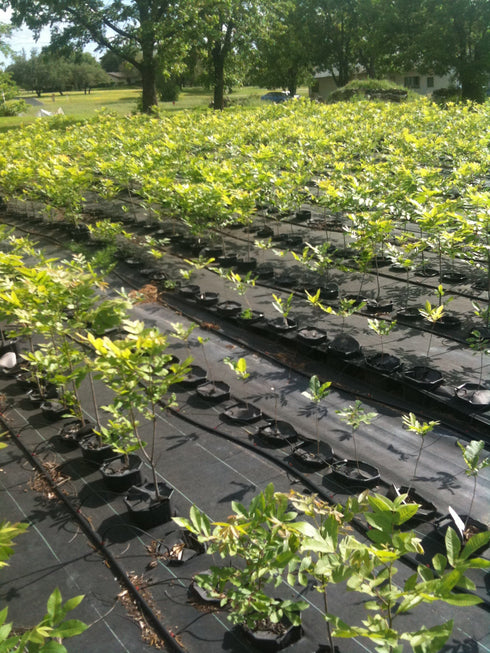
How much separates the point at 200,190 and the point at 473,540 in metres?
7.18

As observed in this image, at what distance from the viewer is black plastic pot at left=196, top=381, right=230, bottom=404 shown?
556cm

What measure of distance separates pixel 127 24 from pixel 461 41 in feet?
73.1

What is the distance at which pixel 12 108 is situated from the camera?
142 feet

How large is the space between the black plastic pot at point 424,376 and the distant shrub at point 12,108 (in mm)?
44696

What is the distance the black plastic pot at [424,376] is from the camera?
221 inches

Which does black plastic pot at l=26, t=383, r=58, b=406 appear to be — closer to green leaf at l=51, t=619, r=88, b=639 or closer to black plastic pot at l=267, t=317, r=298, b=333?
black plastic pot at l=267, t=317, r=298, b=333

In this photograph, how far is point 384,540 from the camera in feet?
6.82

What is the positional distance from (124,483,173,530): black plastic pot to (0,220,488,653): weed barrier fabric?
2.4 inches

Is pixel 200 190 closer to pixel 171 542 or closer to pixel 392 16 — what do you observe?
pixel 171 542

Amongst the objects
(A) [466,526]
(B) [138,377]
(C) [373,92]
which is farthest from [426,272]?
(C) [373,92]

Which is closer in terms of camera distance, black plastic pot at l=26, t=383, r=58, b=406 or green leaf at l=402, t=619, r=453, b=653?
green leaf at l=402, t=619, r=453, b=653

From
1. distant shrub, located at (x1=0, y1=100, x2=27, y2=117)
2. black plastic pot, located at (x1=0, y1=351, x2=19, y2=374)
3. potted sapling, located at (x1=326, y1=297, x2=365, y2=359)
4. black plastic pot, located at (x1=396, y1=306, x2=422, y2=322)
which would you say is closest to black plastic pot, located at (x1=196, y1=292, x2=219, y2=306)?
potted sapling, located at (x1=326, y1=297, x2=365, y2=359)

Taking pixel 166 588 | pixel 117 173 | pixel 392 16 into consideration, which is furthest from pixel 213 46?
pixel 166 588

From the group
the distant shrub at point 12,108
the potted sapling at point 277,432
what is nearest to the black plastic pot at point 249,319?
the potted sapling at point 277,432
